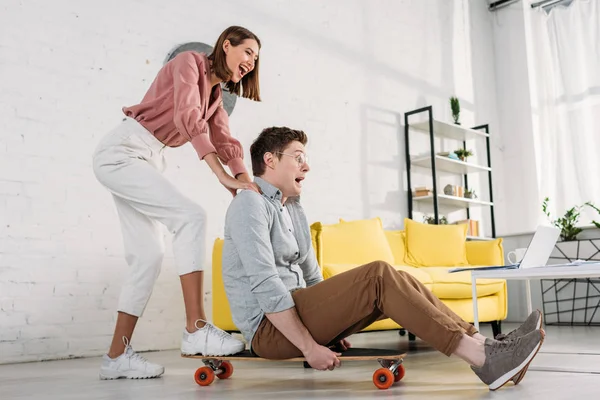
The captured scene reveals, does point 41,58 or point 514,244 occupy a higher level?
point 41,58

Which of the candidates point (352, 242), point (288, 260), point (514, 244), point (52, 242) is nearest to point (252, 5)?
point (352, 242)

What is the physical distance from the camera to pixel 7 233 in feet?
10.3

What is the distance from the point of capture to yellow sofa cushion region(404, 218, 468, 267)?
14.1ft

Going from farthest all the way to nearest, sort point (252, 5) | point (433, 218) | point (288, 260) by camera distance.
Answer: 1. point (433, 218)
2. point (252, 5)
3. point (288, 260)

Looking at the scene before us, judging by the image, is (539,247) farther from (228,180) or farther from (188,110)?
(188,110)

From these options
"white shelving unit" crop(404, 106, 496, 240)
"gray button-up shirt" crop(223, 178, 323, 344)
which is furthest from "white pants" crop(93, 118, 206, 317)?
"white shelving unit" crop(404, 106, 496, 240)

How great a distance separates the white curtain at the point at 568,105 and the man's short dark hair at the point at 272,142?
4.64m

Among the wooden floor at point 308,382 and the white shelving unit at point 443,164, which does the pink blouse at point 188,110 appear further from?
the white shelving unit at point 443,164

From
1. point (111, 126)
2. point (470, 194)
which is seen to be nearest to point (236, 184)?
point (111, 126)

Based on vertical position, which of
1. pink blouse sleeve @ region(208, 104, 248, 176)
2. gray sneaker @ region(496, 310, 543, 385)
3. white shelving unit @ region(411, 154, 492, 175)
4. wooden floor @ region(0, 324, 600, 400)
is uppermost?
white shelving unit @ region(411, 154, 492, 175)

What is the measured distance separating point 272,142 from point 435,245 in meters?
2.64

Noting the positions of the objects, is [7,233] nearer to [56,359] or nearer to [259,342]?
[56,359]

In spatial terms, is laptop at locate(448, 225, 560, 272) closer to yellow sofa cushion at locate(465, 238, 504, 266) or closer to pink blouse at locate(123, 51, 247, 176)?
pink blouse at locate(123, 51, 247, 176)

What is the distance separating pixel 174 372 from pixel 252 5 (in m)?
2.88
